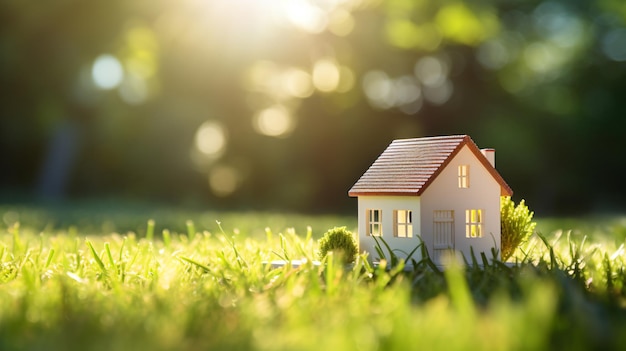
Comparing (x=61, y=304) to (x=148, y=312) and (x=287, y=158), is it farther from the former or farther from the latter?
(x=287, y=158)

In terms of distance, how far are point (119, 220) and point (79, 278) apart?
7.30 metres

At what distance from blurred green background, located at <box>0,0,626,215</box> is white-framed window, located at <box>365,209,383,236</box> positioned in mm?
11947

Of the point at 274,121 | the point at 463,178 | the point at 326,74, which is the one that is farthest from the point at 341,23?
the point at 463,178

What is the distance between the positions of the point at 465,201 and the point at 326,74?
51.0 feet

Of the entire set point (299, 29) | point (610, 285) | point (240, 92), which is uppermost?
point (299, 29)

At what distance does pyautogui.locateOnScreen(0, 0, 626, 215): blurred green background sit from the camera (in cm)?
1844

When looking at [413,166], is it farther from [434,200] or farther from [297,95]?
[297,95]

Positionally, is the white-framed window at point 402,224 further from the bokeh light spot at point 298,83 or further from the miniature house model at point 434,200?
the bokeh light spot at point 298,83

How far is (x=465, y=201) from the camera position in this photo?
462cm

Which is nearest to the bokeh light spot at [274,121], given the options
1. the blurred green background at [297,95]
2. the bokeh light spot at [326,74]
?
the blurred green background at [297,95]

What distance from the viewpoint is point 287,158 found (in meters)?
18.6

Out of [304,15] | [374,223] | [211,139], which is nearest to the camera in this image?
[374,223]

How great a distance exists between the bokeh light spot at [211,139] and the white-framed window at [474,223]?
15.5 metres

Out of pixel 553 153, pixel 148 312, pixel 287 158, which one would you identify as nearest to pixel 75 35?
pixel 287 158
